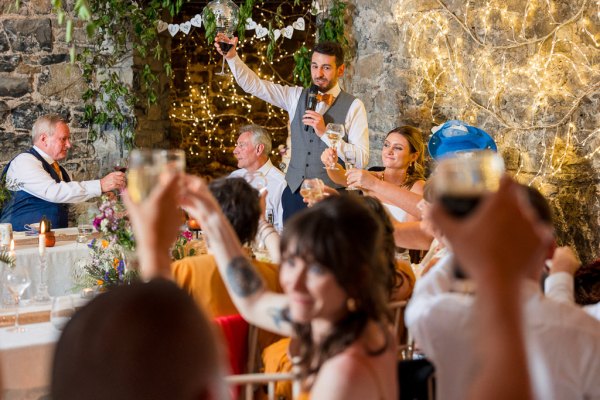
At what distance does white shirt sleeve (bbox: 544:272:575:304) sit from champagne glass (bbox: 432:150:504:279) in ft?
3.90

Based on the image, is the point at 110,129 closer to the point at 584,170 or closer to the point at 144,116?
the point at 144,116

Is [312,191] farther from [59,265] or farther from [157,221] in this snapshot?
[157,221]

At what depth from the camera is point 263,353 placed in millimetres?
2719

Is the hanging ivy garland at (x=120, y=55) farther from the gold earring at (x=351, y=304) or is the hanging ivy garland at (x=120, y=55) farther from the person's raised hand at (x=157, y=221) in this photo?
the person's raised hand at (x=157, y=221)

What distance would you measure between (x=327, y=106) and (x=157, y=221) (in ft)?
14.2

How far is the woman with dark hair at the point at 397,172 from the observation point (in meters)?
4.43

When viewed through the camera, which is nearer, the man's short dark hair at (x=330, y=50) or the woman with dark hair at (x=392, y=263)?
the woman with dark hair at (x=392, y=263)

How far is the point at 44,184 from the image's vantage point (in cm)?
546

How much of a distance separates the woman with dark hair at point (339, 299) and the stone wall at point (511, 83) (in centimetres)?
305

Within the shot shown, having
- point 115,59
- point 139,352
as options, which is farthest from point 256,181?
point 115,59

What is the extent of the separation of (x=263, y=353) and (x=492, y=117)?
111 inches

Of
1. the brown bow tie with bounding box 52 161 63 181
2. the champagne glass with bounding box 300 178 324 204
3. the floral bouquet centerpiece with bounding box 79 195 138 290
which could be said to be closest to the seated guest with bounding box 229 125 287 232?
the brown bow tie with bounding box 52 161 63 181

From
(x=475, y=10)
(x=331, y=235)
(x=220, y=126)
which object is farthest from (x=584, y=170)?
(x=220, y=126)

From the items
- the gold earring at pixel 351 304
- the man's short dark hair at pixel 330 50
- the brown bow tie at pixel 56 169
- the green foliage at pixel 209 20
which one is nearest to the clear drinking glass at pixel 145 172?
the gold earring at pixel 351 304
